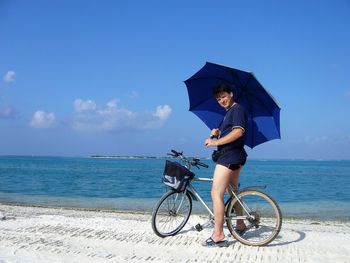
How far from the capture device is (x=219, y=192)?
5195mm

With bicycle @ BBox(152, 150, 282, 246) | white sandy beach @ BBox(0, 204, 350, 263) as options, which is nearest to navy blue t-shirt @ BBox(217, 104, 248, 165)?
bicycle @ BBox(152, 150, 282, 246)

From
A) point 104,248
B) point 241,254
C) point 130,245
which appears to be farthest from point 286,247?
point 104,248

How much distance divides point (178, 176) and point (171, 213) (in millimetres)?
622

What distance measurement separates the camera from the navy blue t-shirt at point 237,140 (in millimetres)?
5133

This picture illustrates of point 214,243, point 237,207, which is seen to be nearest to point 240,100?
point 237,207

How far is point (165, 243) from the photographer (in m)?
5.49

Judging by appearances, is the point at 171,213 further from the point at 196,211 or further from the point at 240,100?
the point at 196,211

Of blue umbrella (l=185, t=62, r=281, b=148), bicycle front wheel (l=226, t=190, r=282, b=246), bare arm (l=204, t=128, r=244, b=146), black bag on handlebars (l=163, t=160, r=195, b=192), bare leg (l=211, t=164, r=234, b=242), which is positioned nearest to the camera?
Answer: bare arm (l=204, t=128, r=244, b=146)

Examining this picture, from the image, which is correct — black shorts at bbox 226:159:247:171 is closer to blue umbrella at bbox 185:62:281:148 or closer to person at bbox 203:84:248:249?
person at bbox 203:84:248:249

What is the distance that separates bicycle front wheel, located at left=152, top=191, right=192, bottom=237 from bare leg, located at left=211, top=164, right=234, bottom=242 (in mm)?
733

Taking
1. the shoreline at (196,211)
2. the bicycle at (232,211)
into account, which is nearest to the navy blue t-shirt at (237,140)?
the bicycle at (232,211)

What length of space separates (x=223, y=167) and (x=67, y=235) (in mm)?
2586

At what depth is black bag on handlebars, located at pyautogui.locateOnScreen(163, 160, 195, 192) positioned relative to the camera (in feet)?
18.4

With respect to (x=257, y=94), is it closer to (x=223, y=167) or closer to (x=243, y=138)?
(x=243, y=138)
